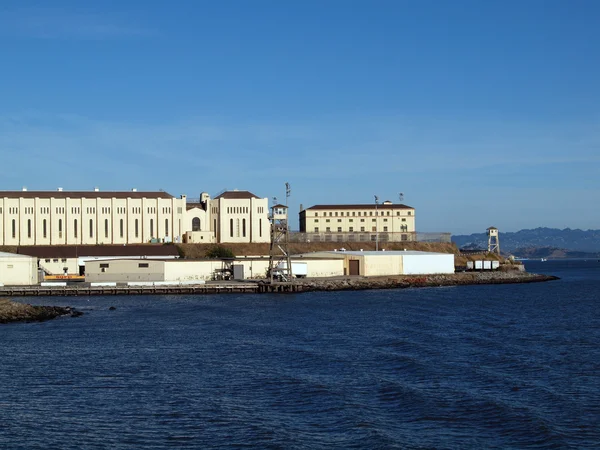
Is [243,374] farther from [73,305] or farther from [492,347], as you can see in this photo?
[73,305]

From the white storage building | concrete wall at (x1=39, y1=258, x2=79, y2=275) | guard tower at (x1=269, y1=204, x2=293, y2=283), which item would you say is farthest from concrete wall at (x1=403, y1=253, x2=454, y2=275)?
concrete wall at (x1=39, y1=258, x2=79, y2=275)

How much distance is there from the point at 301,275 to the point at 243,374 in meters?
48.9

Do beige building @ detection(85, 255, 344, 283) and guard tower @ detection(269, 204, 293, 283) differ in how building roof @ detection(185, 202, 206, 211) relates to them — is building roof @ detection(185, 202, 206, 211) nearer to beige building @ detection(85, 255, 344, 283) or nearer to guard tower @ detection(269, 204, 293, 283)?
beige building @ detection(85, 255, 344, 283)

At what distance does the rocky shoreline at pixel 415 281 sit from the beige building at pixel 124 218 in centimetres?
2694

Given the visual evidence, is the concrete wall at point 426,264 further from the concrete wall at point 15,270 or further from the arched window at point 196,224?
the concrete wall at point 15,270

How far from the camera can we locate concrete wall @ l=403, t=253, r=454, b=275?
81.4 metres

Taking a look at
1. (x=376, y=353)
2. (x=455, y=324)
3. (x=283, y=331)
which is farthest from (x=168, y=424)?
(x=455, y=324)

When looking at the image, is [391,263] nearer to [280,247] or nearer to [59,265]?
[280,247]

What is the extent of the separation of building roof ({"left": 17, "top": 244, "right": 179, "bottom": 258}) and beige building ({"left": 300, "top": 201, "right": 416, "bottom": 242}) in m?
30.4

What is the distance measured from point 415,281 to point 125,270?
91.0ft

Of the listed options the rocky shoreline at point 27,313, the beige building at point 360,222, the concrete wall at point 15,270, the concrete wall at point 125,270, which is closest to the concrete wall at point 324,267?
the concrete wall at point 125,270

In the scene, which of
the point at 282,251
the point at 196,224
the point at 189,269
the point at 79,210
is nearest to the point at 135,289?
the point at 189,269

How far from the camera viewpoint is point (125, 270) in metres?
71.8

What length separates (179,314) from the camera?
4925cm
